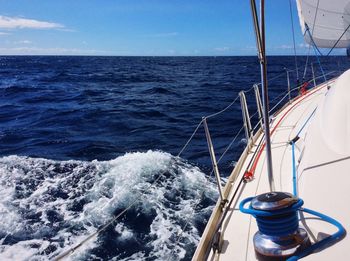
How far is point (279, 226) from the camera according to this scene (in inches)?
57.5

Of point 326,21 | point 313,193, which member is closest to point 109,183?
point 313,193

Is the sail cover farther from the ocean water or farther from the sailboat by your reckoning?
the sailboat

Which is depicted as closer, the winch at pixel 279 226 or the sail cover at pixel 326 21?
the winch at pixel 279 226


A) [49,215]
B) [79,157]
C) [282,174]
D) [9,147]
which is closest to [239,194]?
[282,174]

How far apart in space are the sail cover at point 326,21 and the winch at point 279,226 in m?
4.18

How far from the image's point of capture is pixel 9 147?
25.3ft

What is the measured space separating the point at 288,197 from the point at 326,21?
455 cm

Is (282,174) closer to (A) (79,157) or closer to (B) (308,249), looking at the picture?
(B) (308,249)

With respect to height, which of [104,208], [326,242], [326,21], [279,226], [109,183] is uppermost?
[326,21]

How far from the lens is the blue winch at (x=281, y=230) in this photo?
→ 143 centimetres

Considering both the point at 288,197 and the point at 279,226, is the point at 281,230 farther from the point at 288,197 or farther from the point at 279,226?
the point at 288,197

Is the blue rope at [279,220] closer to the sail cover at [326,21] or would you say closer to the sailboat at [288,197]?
the sailboat at [288,197]

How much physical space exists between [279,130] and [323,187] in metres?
2.18

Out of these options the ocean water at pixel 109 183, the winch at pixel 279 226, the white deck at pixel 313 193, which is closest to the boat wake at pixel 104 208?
the ocean water at pixel 109 183
